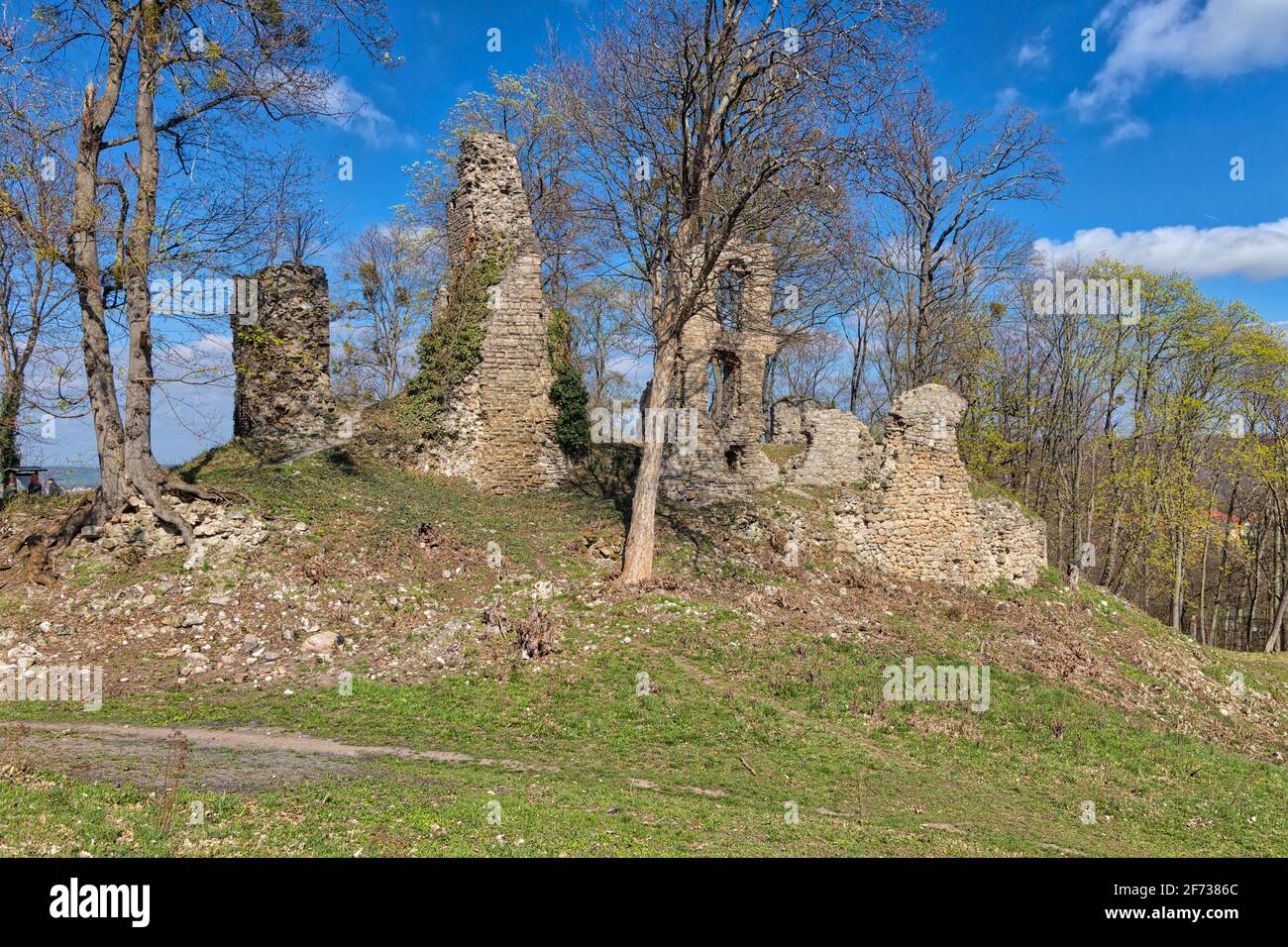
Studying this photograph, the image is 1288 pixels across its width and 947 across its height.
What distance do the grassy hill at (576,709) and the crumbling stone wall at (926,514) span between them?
0.91 m

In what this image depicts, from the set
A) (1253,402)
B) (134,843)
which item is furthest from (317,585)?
(1253,402)

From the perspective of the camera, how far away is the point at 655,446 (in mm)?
13641

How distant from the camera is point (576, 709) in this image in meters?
9.27

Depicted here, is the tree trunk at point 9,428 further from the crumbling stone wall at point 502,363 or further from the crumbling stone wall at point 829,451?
the crumbling stone wall at point 829,451

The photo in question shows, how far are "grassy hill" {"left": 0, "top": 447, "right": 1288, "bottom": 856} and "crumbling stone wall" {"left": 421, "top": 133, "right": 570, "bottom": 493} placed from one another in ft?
4.01

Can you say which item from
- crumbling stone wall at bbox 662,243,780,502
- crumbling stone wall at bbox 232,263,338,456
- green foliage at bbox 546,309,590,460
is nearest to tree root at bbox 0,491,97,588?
crumbling stone wall at bbox 232,263,338,456

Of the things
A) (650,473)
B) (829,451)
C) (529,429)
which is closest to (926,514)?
(829,451)

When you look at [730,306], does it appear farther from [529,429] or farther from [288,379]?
[288,379]

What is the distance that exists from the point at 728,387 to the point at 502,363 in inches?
337

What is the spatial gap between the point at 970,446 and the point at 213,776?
27868 mm

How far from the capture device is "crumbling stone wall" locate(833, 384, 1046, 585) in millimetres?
16828

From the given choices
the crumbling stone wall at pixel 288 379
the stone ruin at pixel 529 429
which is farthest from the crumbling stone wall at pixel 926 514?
the crumbling stone wall at pixel 288 379

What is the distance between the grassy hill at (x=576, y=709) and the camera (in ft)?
18.6
